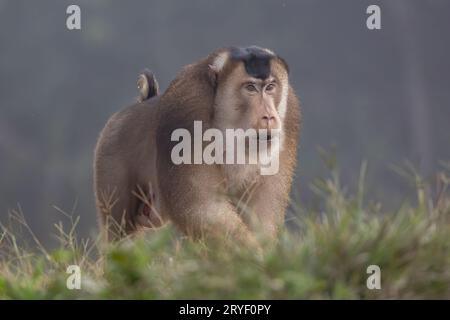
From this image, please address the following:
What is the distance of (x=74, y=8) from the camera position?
23.3ft

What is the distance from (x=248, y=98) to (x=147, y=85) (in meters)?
1.93

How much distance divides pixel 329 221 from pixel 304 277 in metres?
0.64

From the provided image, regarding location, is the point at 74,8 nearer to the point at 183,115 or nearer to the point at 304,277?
the point at 183,115

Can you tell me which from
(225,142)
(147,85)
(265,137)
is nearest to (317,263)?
(265,137)

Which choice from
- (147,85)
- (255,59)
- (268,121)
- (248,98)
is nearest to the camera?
(268,121)

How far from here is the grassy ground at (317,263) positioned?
4.53 m

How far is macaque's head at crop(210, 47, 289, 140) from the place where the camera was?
6855 millimetres

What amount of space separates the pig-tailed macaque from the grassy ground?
149 cm

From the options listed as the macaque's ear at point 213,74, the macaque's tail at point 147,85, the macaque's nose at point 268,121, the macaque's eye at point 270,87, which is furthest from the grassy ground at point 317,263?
the macaque's tail at point 147,85

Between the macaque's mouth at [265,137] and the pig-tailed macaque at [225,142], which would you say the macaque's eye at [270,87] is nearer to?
the pig-tailed macaque at [225,142]

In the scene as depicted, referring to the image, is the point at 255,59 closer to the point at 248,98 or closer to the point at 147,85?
the point at 248,98

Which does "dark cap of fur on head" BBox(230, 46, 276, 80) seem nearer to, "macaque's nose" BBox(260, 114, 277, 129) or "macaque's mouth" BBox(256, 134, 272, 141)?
"macaque's nose" BBox(260, 114, 277, 129)

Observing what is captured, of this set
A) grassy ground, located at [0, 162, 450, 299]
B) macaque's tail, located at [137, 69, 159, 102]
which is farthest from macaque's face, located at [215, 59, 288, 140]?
macaque's tail, located at [137, 69, 159, 102]

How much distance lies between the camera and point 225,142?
696 centimetres
